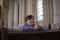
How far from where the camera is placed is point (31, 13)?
10.5 metres

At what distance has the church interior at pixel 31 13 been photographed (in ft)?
5.66

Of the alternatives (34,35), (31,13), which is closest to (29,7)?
(31,13)

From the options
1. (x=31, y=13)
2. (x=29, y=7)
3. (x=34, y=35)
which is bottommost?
(x=34, y=35)

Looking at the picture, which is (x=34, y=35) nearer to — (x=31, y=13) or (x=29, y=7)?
(x=31, y=13)

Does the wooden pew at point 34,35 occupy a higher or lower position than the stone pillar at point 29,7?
lower

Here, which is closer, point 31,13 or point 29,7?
point 31,13

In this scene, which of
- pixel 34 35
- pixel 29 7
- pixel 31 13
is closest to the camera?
pixel 34 35

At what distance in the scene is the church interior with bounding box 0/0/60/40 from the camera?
5.66ft

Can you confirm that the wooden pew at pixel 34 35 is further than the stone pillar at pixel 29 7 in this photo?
No

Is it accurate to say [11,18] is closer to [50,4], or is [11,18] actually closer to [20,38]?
[50,4]

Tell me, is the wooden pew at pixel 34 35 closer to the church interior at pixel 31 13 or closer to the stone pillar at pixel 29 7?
the church interior at pixel 31 13

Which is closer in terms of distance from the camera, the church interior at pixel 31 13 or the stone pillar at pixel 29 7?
the church interior at pixel 31 13

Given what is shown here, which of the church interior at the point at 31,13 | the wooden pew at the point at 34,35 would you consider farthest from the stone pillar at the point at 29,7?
the wooden pew at the point at 34,35

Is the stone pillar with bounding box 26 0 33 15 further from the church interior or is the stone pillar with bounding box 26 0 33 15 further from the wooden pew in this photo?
the wooden pew
